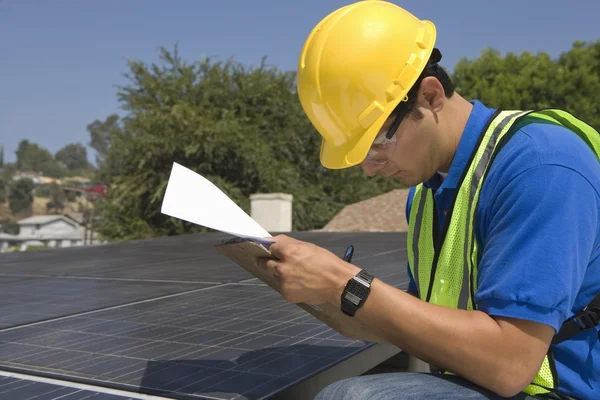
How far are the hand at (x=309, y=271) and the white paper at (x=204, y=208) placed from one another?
8 cm

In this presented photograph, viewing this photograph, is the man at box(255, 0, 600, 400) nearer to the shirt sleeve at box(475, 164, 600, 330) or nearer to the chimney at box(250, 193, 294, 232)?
the shirt sleeve at box(475, 164, 600, 330)

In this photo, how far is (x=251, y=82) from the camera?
22.9 meters

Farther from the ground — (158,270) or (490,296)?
(490,296)

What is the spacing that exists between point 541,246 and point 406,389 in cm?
51

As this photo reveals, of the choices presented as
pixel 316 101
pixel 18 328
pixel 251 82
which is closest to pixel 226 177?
pixel 251 82

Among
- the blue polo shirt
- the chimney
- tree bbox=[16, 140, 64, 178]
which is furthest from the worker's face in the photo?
tree bbox=[16, 140, 64, 178]

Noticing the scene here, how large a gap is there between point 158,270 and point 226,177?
16272mm

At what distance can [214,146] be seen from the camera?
2123cm

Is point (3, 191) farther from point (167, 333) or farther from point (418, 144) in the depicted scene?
point (418, 144)

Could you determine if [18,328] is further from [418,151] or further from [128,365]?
[418,151]

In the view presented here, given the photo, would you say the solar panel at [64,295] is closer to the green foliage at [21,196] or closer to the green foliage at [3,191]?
the green foliage at [3,191]

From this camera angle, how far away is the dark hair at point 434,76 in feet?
6.51

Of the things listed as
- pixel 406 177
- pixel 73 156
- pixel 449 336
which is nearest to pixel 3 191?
pixel 73 156

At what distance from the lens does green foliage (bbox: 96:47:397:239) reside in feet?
70.4
